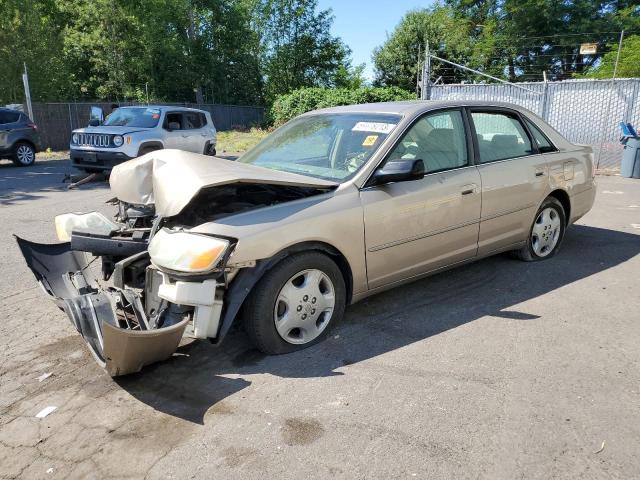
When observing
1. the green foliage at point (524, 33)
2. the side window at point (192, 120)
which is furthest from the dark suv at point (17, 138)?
the green foliage at point (524, 33)

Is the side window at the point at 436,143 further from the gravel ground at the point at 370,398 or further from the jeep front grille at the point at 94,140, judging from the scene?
the jeep front grille at the point at 94,140

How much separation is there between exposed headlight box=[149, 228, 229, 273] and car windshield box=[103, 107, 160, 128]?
9.99 m

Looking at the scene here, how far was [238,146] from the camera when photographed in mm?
21891

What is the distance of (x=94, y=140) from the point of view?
1168cm

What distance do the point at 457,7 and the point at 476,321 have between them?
36240 millimetres

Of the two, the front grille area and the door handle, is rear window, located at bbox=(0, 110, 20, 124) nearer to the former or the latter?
the front grille area

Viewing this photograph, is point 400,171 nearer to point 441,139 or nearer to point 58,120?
point 441,139

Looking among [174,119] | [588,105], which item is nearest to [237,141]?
[174,119]

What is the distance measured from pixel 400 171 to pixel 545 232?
8.40 feet

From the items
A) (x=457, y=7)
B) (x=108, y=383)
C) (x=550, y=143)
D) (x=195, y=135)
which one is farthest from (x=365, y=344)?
(x=457, y=7)

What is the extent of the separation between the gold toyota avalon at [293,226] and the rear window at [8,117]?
13.1 metres

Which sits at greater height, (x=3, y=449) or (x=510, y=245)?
(x=510, y=245)

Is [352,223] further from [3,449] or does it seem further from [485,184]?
[3,449]

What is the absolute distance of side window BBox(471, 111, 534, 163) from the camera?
471cm
